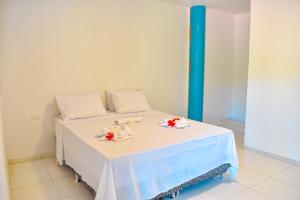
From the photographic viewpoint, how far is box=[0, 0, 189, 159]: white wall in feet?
10.7

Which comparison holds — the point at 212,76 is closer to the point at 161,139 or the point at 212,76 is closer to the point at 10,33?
the point at 161,139

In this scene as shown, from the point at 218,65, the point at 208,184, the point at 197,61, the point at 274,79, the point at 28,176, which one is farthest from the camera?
the point at 218,65

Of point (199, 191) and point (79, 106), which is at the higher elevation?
point (79, 106)

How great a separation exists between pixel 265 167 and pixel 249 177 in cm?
44

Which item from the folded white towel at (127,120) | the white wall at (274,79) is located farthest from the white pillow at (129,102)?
the white wall at (274,79)

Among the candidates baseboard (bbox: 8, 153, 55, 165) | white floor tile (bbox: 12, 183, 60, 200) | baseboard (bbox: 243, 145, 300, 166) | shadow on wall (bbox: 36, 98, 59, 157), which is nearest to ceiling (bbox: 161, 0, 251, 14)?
baseboard (bbox: 243, 145, 300, 166)

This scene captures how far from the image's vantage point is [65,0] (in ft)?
11.4

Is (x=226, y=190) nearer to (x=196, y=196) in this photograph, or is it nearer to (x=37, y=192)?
(x=196, y=196)

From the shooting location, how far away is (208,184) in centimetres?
281

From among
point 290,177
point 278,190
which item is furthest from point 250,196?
point 290,177

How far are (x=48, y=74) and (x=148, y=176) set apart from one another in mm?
2149

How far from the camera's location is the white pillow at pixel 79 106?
3305 millimetres

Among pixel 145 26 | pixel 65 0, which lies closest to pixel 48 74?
pixel 65 0

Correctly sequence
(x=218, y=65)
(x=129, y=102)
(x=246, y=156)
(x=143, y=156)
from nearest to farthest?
(x=143, y=156)
(x=246, y=156)
(x=129, y=102)
(x=218, y=65)
